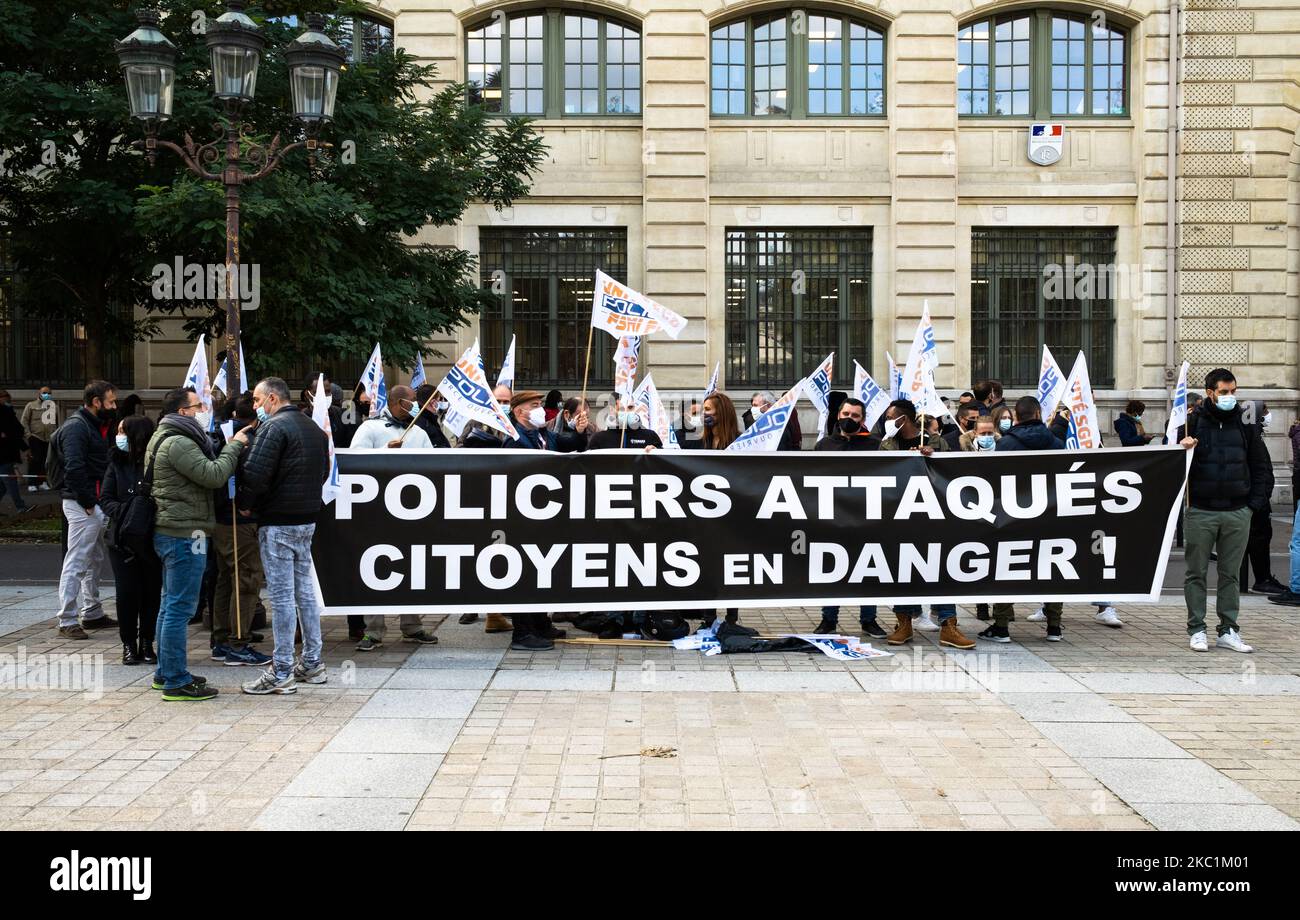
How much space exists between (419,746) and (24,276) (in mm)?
15834

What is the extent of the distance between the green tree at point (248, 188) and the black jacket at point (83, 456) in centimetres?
512

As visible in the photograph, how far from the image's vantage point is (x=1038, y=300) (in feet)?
74.5

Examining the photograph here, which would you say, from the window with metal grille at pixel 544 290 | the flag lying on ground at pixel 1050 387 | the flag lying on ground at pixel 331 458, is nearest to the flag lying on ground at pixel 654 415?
the flag lying on ground at pixel 331 458

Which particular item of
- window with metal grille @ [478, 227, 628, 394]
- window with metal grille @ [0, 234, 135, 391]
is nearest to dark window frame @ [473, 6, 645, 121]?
window with metal grille @ [478, 227, 628, 394]

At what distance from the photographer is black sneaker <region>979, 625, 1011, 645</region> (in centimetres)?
959

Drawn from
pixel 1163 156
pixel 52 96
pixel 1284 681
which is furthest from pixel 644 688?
pixel 1163 156

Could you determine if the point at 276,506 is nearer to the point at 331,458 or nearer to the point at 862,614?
the point at 331,458

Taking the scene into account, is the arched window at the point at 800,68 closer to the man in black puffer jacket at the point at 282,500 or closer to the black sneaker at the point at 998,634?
the black sneaker at the point at 998,634

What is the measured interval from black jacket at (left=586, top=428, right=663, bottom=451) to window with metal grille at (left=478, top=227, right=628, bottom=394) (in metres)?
12.6

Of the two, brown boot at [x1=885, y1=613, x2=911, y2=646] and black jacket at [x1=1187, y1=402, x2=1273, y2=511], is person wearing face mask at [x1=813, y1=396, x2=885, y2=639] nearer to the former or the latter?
brown boot at [x1=885, y1=613, x2=911, y2=646]

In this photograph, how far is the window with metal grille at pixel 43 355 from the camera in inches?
893

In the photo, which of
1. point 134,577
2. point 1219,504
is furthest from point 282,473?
point 1219,504

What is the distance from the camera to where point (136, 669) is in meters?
8.48

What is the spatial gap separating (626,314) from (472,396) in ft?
5.19
